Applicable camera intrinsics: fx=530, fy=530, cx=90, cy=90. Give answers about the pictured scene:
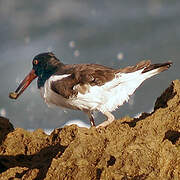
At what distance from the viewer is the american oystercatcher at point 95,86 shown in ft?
32.5

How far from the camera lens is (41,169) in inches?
226

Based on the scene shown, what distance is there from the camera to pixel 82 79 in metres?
9.89

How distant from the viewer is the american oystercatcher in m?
9.91

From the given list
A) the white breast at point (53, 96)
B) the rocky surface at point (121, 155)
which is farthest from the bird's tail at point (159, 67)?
the rocky surface at point (121, 155)

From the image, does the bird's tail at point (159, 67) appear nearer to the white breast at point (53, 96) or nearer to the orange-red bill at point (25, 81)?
the white breast at point (53, 96)

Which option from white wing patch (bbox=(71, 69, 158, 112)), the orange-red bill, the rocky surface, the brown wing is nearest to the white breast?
the brown wing

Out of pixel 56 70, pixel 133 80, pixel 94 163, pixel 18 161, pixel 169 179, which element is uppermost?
pixel 56 70

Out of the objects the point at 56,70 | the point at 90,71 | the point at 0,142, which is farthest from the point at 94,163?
the point at 56,70

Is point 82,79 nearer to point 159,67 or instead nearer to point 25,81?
point 159,67

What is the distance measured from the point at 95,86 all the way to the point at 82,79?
0.28m

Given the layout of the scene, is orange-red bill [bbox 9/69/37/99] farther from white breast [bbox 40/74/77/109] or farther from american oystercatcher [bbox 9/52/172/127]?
american oystercatcher [bbox 9/52/172/127]

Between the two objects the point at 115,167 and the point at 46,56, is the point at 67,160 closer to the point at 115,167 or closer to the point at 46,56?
the point at 115,167

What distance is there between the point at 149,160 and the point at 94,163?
0.56 metres

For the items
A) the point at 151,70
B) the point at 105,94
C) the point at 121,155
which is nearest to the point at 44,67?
the point at 105,94
